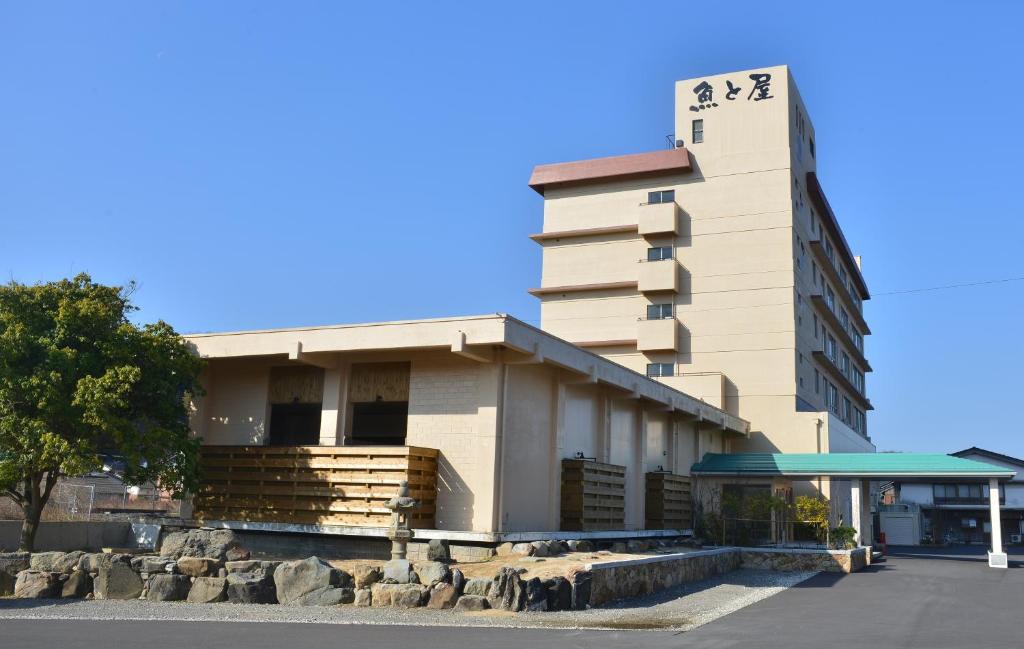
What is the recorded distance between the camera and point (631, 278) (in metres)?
47.8

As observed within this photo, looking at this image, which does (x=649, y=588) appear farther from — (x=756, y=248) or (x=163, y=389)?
(x=756, y=248)

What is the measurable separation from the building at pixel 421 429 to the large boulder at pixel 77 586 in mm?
5766

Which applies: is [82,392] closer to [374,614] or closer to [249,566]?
[249,566]

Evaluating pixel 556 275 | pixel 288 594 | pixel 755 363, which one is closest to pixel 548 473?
pixel 288 594

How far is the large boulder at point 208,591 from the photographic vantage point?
55.7 ft

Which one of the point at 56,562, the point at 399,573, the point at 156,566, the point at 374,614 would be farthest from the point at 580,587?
the point at 56,562

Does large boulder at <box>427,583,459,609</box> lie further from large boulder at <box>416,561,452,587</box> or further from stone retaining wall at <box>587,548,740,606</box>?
stone retaining wall at <box>587,548,740,606</box>

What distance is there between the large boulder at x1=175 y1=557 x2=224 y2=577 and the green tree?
3.47 meters

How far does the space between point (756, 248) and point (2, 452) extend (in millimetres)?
35607

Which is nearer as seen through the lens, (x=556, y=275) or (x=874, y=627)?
(x=874, y=627)

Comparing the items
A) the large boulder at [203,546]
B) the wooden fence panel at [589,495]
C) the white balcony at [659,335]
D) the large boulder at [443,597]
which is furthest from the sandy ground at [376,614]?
the white balcony at [659,335]

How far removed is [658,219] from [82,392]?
108 ft

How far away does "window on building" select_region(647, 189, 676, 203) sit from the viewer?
47.8m

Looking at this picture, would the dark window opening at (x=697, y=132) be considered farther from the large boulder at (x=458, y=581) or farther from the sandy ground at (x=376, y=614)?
the large boulder at (x=458, y=581)
